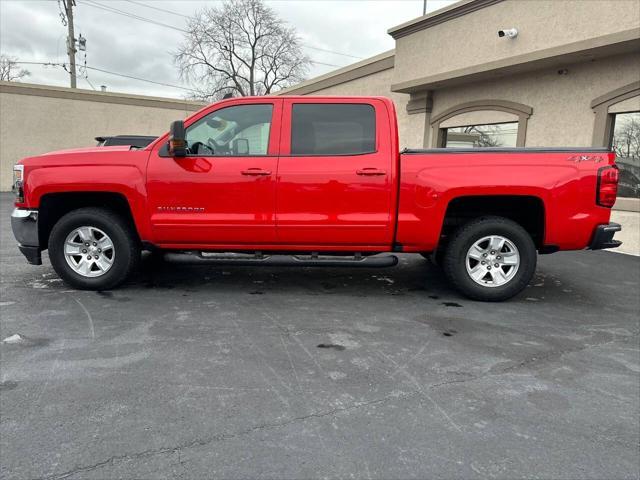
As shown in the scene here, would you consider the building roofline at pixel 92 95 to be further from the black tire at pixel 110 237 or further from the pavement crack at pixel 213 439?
the pavement crack at pixel 213 439

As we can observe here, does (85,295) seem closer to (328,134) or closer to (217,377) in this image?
(217,377)

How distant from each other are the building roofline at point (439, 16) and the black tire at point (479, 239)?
25.4 ft

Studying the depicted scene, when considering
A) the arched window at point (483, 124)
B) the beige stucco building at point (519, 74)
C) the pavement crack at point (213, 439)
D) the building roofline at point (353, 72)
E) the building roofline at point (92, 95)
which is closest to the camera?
the pavement crack at point (213, 439)

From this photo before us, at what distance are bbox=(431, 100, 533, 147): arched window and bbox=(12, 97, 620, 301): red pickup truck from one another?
6035 mm

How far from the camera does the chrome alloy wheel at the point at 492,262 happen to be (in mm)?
4805

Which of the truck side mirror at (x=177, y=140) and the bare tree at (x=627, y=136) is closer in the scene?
the truck side mirror at (x=177, y=140)

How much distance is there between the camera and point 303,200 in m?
4.74

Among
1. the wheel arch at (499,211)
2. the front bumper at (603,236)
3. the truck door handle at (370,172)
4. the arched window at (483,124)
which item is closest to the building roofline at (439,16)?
the arched window at (483,124)

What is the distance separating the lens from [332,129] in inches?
192

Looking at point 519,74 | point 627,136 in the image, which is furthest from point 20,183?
point 627,136

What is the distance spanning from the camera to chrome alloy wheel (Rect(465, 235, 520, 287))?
15.8 feet

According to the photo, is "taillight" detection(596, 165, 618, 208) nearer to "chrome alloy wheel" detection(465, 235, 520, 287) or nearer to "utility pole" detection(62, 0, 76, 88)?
"chrome alloy wheel" detection(465, 235, 520, 287)

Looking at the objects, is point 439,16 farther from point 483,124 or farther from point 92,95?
point 92,95

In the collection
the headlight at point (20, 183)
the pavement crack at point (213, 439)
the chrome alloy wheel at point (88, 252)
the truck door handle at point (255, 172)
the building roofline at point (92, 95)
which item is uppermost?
the building roofline at point (92, 95)
